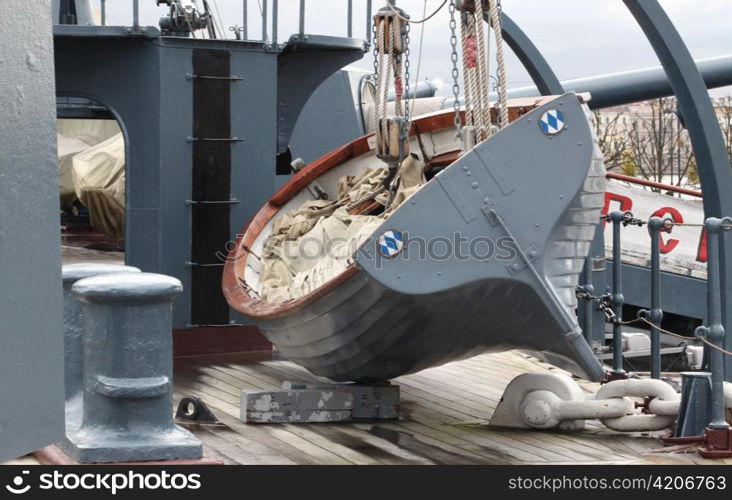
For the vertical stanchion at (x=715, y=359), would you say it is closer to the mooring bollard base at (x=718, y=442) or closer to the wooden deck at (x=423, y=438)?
the mooring bollard base at (x=718, y=442)

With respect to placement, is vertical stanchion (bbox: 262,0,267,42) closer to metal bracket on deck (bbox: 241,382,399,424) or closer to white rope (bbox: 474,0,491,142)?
white rope (bbox: 474,0,491,142)

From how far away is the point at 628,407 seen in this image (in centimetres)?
677

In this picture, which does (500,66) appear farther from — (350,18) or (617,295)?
(350,18)

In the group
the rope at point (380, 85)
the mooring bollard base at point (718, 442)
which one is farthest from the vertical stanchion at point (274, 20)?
the mooring bollard base at point (718, 442)

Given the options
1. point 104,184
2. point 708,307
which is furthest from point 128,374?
point 104,184

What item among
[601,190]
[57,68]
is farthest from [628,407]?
[57,68]

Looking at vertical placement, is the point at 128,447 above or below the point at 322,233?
below

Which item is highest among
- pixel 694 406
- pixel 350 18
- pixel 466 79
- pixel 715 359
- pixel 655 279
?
pixel 350 18

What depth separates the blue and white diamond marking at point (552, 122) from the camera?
21.5ft

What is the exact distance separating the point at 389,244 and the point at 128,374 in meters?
2.08

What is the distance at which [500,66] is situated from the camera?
694cm

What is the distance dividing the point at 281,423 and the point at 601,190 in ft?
7.30

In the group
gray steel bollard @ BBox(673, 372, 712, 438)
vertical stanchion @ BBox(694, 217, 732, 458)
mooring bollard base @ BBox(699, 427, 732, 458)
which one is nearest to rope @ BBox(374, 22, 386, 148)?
vertical stanchion @ BBox(694, 217, 732, 458)

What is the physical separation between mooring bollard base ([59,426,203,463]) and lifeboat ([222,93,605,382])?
6.50ft
